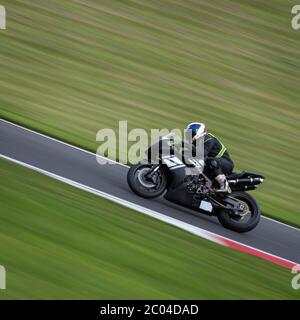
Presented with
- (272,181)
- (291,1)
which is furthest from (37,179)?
(291,1)

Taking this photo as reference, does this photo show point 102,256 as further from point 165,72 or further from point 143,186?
point 165,72

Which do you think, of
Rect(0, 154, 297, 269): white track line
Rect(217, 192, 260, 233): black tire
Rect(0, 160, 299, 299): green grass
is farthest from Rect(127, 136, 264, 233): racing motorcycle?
Rect(0, 160, 299, 299): green grass

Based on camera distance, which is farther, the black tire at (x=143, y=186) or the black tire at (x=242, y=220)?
the black tire at (x=143, y=186)

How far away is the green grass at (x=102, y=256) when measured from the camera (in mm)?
8781

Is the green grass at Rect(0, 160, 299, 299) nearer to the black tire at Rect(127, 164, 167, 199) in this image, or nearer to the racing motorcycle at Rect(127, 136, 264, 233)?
the black tire at Rect(127, 164, 167, 199)

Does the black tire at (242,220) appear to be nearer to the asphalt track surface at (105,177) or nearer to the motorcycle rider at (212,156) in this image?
the asphalt track surface at (105,177)

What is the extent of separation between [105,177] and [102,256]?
11.8ft

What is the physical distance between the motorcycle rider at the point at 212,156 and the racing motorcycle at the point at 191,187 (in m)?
0.13

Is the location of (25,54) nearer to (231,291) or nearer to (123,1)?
(123,1)

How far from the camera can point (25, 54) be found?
19.5m

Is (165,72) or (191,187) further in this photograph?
(165,72)

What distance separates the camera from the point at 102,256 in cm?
962

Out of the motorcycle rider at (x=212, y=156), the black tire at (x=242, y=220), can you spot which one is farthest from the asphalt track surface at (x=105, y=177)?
the motorcycle rider at (x=212, y=156)

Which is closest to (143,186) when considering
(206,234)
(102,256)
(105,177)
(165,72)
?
(105,177)
